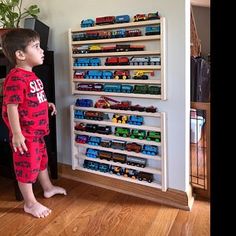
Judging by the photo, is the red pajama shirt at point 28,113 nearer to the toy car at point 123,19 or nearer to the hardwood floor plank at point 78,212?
the hardwood floor plank at point 78,212

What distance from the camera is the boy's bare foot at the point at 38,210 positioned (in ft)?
4.49

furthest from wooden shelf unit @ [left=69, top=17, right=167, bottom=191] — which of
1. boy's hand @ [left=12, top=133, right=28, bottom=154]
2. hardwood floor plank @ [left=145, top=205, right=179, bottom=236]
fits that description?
boy's hand @ [left=12, top=133, right=28, bottom=154]

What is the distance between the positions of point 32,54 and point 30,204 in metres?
0.72

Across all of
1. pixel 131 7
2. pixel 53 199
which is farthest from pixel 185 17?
pixel 53 199

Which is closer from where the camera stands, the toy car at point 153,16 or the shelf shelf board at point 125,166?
the toy car at point 153,16

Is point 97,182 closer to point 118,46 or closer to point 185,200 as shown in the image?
point 185,200

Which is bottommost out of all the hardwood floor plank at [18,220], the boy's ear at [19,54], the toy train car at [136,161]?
the hardwood floor plank at [18,220]

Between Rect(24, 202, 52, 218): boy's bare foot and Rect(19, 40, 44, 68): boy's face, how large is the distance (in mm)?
682

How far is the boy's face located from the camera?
1343mm

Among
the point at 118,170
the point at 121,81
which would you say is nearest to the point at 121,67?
the point at 121,81

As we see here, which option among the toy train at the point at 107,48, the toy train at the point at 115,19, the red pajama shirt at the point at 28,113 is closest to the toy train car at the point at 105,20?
the toy train at the point at 115,19

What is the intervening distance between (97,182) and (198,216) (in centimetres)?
61
